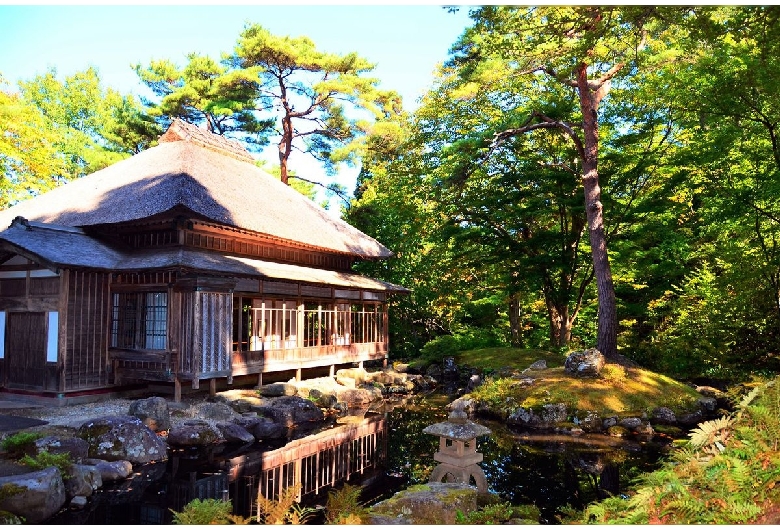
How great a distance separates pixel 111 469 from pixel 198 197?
29.7ft

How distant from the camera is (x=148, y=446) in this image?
995 cm

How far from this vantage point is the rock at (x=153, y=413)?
11.4 m

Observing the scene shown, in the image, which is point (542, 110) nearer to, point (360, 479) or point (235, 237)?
point (235, 237)

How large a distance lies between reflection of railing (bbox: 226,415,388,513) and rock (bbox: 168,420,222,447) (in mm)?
1341

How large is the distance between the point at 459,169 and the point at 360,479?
10.0 metres

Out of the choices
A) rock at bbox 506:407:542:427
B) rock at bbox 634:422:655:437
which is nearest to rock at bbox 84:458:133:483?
rock at bbox 506:407:542:427

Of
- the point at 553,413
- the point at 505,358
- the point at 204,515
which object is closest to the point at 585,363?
the point at 553,413

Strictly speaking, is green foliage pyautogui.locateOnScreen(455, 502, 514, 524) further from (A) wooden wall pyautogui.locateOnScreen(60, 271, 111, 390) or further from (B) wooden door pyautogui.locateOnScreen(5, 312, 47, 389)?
(B) wooden door pyautogui.locateOnScreen(5, 312, 47, 389)

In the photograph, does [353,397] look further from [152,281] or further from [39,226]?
[39,226]

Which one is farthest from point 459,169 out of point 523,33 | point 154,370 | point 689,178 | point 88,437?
point 88,437

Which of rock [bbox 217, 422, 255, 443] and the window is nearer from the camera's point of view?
rock [bbox 217, 422, 255, 443]

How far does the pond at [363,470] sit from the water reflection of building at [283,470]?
18 millimetres

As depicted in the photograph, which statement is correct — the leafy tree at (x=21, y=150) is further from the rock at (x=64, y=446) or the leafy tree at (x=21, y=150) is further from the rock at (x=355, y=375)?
the rock at (x=64, y=446)

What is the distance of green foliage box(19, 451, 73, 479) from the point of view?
25.5 ft
